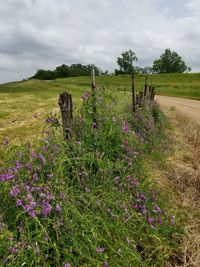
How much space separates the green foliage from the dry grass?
183 mm

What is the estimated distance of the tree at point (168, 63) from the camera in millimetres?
107000

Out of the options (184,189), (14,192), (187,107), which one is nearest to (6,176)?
(14,192)

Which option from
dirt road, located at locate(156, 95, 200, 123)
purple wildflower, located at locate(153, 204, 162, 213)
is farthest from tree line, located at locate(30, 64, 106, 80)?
purple wildflower, located at locate(153, 204, 162, 213)

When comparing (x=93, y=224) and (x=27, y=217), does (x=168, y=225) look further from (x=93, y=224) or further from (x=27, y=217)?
Answer: (x=27, y=217)

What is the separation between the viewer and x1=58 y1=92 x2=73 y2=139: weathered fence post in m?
4.25

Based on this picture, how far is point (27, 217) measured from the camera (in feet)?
9.71

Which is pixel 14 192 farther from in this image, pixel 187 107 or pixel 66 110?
pixel 187 107

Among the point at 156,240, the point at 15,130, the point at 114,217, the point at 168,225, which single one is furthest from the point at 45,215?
the point at 15,130

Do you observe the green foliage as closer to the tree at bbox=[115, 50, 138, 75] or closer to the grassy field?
the grassy field

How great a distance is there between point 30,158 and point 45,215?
1.06 m

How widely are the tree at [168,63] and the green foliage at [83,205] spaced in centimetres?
10604

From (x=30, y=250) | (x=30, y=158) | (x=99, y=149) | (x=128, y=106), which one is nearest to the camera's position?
(x=30, y=250)

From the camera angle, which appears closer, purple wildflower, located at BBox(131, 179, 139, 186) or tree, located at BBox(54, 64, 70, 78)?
purple wildflower, located at BBox(131, 179, 139, 186)

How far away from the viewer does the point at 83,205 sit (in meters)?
3.40
